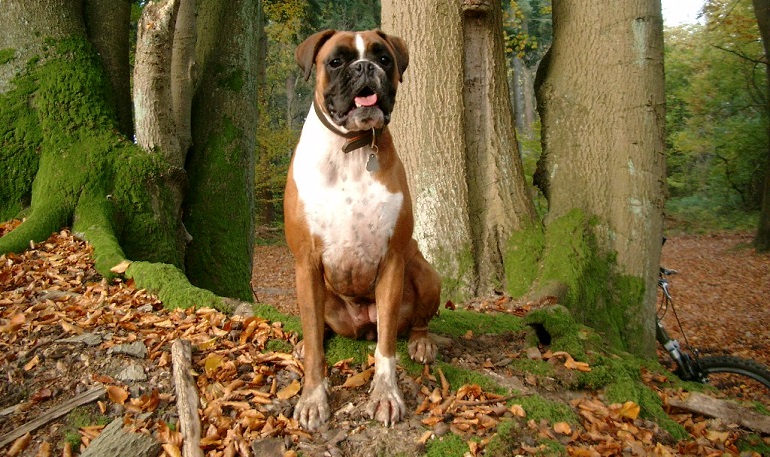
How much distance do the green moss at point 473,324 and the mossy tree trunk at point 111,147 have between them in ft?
6.46

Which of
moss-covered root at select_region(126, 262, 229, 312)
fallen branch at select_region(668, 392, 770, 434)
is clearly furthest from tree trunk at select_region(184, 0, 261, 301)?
fallen branch at select_region(668, 392, 770, 434)

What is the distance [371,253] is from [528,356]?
4.76 ft

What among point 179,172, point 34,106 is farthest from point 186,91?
point 34,106

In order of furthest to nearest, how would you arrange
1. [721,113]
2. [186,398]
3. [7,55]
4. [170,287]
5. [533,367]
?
[721,113], [7,55], [170,287], [533,367], [186,398]

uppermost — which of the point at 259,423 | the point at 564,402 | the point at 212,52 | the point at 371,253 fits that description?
the point at 212,52

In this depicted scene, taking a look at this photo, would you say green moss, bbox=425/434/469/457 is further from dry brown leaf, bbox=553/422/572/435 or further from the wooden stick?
the wooden stick

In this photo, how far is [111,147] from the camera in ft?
17.0

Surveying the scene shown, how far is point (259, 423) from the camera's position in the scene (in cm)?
280

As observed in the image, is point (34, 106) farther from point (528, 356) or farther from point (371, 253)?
point (528, 356)

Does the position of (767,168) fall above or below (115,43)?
below

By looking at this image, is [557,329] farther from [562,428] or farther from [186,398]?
[186,398]

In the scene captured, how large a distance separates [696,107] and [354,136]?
26.0 m

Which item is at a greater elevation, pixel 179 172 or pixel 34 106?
pixel 34 106

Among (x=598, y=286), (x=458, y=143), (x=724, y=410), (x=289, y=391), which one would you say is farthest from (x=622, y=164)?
(x=289, y=391)
